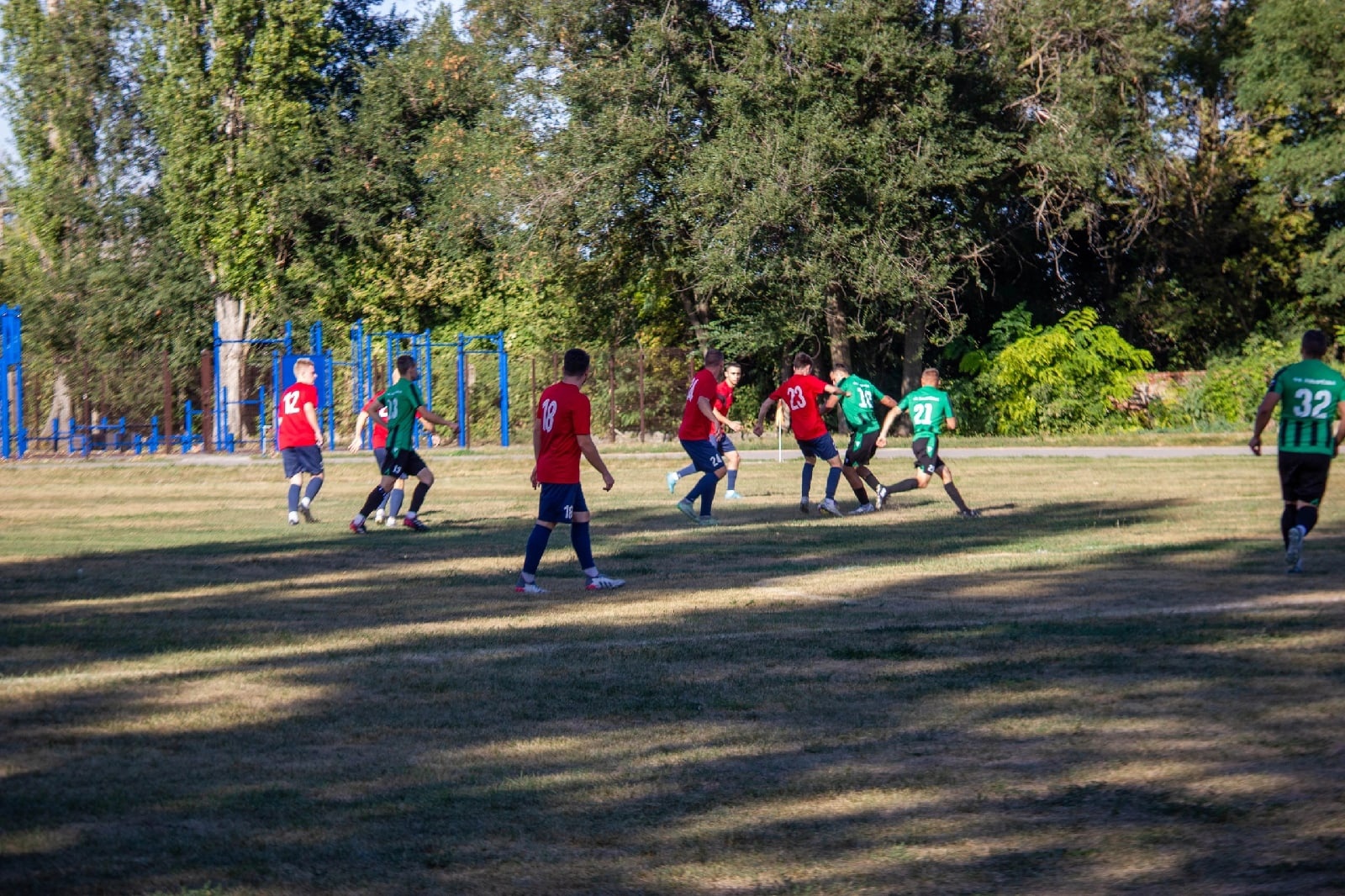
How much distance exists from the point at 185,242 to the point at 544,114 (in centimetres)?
1144

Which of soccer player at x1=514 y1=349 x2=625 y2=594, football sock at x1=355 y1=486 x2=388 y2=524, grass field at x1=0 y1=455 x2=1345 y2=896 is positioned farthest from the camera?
football sock at x1=355 y1=486 x2=388 y2=524

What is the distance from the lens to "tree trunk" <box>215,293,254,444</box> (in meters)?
37.6

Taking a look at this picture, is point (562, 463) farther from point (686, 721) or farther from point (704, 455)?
point (704, 455)

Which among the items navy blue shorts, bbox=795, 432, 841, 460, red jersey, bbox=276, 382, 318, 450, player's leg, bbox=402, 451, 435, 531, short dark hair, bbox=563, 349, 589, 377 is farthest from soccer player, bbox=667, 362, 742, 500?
short dark hair, bbox=563, 349, 589, 377

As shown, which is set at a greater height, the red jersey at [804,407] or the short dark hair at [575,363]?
the short dark hair at [575,363]

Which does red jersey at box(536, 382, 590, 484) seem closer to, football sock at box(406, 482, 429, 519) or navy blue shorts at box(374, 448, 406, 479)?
navy blue shorts at box(374, 448, 406, 479)

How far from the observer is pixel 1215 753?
6242mm

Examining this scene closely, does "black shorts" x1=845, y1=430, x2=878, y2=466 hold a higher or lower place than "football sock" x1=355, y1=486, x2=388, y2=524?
higher

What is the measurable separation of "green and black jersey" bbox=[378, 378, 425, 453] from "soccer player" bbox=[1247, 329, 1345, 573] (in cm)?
875

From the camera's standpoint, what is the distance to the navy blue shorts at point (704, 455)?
16766mm

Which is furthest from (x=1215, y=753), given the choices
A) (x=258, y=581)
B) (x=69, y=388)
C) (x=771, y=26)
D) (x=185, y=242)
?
(x=185, y=242)

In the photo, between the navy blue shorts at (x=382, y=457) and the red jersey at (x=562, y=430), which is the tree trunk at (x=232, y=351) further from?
the red jersey at (x=562, y=430)

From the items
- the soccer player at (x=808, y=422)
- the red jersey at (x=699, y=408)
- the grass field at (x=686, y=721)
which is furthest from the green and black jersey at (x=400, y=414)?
the soccer player at (x=808, y=422)

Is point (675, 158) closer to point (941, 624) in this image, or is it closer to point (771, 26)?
point (771, 26)
